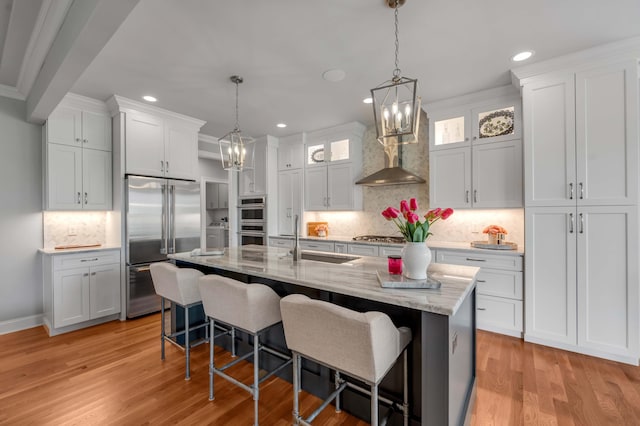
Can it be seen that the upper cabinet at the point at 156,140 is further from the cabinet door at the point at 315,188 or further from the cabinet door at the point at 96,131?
the cabinet door at the point at 315,188

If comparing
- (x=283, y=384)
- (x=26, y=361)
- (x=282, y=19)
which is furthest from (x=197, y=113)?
(x=283, y=384)

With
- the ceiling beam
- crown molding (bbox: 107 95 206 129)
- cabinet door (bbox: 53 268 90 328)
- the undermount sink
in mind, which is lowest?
cabinet door (bbox: 53 268 90 328)

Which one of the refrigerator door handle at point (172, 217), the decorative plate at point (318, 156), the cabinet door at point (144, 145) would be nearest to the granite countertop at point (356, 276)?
the refrigerator door handle at point (172, 217)

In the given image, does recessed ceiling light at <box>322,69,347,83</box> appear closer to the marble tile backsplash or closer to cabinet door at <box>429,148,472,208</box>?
cabinet door at <box>429,148,472,208</box>

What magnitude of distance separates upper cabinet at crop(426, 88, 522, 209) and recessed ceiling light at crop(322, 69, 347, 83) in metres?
1.42

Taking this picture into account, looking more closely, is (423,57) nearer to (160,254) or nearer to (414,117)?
(414,117)

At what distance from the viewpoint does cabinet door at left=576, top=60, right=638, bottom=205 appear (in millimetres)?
2391

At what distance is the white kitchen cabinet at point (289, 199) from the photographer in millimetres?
5000

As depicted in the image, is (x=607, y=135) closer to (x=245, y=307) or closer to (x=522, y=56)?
(x=522, y=56)

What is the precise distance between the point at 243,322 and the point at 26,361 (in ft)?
7.75

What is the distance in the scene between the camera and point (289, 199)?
5.11 metres

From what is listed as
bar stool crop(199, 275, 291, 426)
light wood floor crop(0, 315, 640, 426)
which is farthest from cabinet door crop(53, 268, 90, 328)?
bar stool crop(199, 275, 291, 426)

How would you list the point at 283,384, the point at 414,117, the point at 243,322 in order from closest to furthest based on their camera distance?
1. the point at 414,117
2. the point at 243,322
3. the point at 283,384

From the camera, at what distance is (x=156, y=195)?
3742 millimetres
